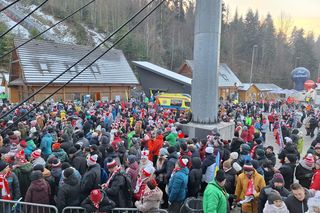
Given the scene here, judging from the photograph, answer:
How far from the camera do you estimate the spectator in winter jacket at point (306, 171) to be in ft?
20.8

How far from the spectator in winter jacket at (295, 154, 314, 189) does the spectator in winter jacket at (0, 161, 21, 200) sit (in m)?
6.09

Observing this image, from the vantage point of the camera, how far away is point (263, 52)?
76.2 metres

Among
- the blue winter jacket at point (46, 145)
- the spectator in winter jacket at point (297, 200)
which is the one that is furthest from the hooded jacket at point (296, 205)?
the blue winter jacket at point (46, 145)

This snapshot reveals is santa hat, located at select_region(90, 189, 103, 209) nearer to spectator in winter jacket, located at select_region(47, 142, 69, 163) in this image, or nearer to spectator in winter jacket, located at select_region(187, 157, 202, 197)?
spectator in winter jacket, located at select_region(187, 157, 202, 197)

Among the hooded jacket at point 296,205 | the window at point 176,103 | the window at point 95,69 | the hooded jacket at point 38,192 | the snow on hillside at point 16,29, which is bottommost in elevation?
the hooded jacket at point 38,192

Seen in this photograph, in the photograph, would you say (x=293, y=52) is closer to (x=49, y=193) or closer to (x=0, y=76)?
(x=0, y=76)

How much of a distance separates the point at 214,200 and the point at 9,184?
4.06 m

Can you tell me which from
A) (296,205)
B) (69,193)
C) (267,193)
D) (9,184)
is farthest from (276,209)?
(9,184)

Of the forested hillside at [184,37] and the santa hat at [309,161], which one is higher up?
the forested hillside at [184,37]

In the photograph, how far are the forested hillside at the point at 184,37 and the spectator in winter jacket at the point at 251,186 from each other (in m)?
44.8

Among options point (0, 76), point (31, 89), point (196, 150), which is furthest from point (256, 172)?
point (0, 76)

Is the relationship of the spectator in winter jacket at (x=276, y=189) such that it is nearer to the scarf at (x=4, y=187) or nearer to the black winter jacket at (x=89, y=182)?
the black winter jacket at (x=89, y=182)

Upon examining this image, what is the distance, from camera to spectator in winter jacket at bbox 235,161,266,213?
5480 millimetres

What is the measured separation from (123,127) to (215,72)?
20.1 feet
